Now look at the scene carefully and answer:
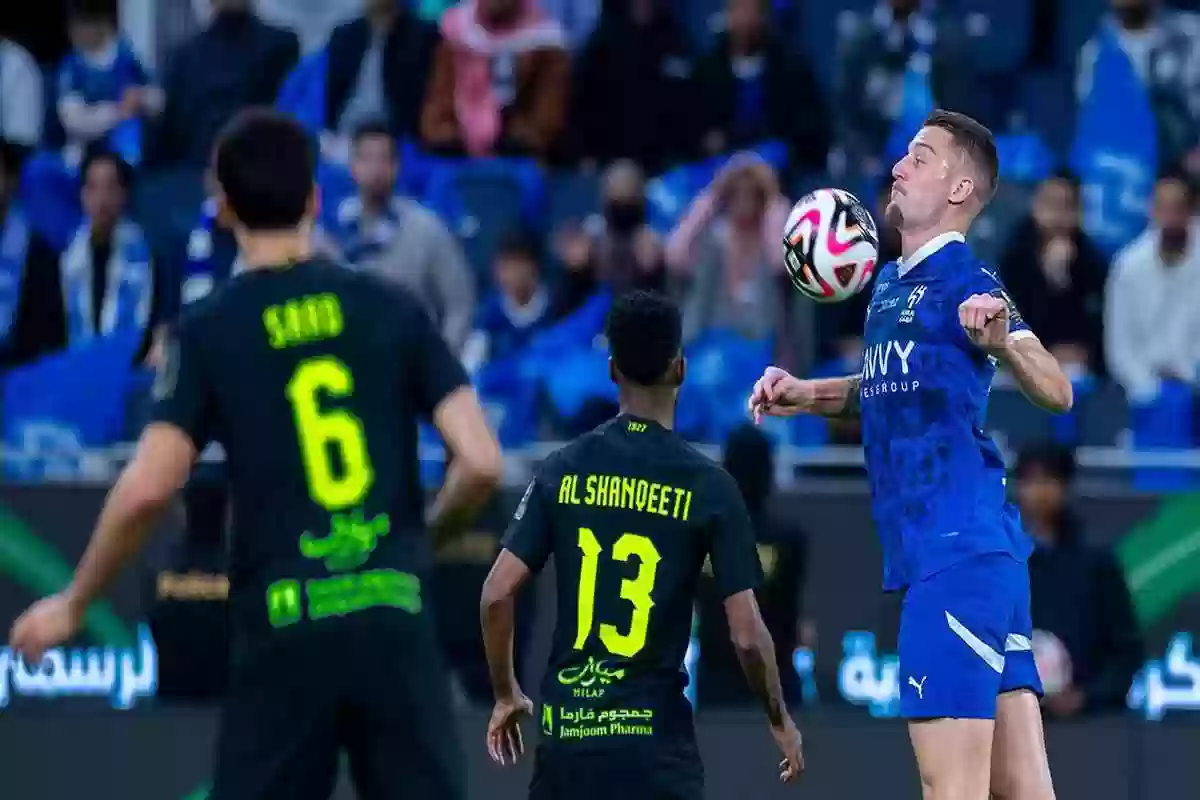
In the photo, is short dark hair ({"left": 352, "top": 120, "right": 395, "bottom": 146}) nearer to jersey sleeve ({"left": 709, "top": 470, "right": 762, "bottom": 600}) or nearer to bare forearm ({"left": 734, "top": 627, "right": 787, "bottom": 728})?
jersey sleeve ({"left": 709, "top": 470, "right": 762, "bottom": 600})

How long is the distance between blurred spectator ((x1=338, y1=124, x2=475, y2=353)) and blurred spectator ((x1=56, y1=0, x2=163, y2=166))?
7.14 ft

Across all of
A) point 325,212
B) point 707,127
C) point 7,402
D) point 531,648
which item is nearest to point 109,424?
point 7,402

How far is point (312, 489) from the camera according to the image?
5.12 m

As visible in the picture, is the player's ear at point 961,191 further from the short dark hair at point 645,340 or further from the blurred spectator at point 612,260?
the blurred spectator at point 612,260

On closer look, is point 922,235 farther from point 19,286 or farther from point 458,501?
point 19,286

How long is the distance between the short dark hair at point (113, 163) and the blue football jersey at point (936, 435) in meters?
7.09

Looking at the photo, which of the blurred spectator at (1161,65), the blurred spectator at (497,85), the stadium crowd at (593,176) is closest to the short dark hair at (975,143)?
the stadium crowd at (593,176)

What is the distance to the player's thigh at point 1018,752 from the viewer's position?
6516mm

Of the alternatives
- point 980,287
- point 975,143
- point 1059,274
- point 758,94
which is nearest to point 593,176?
point 758,94

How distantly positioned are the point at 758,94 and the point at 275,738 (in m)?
8.53

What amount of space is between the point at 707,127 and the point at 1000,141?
6.01 ft

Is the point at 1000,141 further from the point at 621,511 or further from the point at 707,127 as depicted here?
the point at 621,511

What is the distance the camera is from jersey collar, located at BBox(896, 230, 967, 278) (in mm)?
6605

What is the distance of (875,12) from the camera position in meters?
13.1
